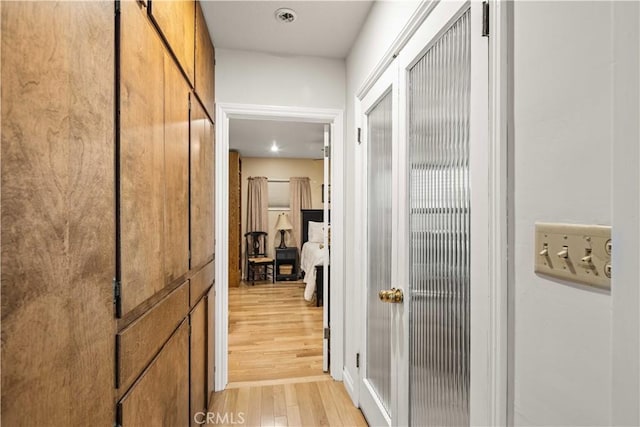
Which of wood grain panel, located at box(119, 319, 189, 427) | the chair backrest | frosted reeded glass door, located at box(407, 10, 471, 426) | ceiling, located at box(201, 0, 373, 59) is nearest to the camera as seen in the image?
wood grain panel, located at box(119, 319, 189, 427)

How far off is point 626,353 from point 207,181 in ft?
6.71

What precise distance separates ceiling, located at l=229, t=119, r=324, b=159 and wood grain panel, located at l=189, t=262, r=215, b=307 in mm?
2258

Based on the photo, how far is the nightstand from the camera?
20.8 ft

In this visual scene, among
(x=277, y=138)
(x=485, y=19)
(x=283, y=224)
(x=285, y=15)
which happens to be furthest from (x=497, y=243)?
(x=283, y=224)

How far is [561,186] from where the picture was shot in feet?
2.23

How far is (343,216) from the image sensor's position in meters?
2.49

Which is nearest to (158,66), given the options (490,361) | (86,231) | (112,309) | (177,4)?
(177,4)

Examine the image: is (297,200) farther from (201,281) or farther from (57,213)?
(57,213)

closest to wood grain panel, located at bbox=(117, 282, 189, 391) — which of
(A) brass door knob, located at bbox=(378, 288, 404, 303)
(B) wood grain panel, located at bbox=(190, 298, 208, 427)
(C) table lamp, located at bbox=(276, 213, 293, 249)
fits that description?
(B) wood grain panel, located at bbox=(190, 298, 208, 427)

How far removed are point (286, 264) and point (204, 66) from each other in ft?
16.2

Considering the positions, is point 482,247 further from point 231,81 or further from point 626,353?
point 231,81

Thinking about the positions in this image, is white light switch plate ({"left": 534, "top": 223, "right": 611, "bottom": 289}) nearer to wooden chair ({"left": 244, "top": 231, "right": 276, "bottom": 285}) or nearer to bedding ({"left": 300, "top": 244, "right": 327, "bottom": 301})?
bedding ({"left": 300, "top": 244, "right": 327, "bottom": 301})

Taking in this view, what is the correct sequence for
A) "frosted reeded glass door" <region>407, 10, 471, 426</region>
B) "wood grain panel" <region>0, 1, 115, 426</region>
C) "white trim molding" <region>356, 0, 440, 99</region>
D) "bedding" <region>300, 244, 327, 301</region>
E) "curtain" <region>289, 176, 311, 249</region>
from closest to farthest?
"wood grain panel" <region>0, 1, 115, 426</region> → "frosted reeded glass door" <region>407, 10, 471, 426</region> → "white trim molding" <region>356, 0, 440, 99</region> → "bedding" <region>300, 244, 327, 301</region> → "curtain" <region>289, 176, 311, 249</region>

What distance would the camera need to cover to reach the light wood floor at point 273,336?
2.67 metres
